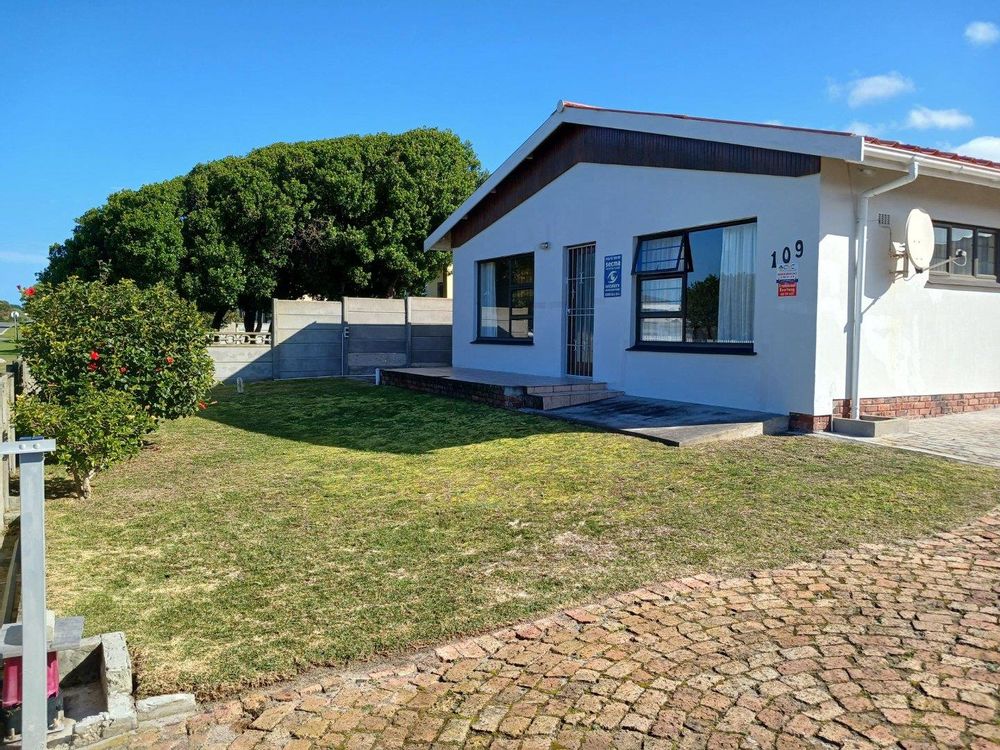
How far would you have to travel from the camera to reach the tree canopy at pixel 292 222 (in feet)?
90.7

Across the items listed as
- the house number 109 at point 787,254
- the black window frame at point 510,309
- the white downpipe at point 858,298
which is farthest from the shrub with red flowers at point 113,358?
the white downpipe at point 858,298

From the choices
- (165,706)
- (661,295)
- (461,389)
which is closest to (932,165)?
(661,295)

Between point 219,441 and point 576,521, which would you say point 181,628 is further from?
point 219,441

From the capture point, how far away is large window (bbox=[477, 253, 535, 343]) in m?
15.5

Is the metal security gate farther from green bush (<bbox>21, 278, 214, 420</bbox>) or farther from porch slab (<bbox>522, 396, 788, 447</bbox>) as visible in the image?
green bush (<bbox>21, 278, 214, 420</bbox>)

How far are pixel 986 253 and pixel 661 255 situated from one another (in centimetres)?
509

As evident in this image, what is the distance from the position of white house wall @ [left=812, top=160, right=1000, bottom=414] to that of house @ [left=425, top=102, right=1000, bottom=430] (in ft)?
0.09

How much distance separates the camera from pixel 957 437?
907 centimetres

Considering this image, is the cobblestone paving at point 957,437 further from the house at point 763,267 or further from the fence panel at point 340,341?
the fence panel at point 340,341

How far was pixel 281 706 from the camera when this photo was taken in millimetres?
3547


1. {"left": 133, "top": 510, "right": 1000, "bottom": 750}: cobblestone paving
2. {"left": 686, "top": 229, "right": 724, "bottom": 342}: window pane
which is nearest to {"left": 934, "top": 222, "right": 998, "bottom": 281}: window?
{"left": 686, "top": 229, "right": 724, "bottom": 342}: window pane

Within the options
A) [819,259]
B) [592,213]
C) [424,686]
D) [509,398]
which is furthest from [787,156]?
[424,686]

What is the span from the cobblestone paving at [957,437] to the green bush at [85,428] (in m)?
8.33

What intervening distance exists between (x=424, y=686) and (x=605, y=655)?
3.12 feet
